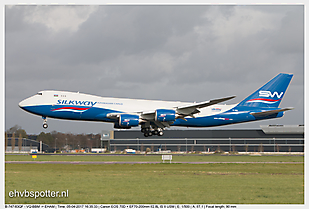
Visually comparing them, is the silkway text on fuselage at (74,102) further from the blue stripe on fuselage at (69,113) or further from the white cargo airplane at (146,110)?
the blue stripe on fuselage at (69,113)

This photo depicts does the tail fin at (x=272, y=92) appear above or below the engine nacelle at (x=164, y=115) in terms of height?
above

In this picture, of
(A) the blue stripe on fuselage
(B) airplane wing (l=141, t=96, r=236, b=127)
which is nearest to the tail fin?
(B) airplane wing (l=141, t=96, r=236, b=127)

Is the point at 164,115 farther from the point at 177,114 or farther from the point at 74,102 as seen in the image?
the point at 74,102

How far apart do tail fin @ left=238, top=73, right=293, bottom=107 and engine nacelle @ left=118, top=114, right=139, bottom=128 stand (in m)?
21.3

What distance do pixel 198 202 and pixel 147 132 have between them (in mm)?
29200

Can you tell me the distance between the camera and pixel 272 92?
58812mm

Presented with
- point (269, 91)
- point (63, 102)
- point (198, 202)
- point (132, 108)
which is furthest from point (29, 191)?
point (269, 91)

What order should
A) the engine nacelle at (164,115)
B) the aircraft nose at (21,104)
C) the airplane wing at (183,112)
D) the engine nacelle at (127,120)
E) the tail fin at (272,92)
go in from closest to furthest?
the aircraft nose at (21,104) → the airplane wing at (183,112) → the engine nacelle at (127,120) → the engine nacelle at (164,115) → the tail fin at (272,92)

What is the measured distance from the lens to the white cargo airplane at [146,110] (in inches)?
1778

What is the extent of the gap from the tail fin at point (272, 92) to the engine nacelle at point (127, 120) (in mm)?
21273

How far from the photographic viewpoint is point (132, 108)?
4919 cm

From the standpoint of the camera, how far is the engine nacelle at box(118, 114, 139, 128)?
46719mm

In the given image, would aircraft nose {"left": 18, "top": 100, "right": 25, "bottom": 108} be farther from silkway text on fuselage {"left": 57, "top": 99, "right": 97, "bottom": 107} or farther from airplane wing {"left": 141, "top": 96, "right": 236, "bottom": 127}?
airplane wing {"left": 141, "top": 96, "right": 236, "bottom": 127}

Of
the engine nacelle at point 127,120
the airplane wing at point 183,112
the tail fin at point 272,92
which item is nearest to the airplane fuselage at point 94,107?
the airplane wing at point 183,112
